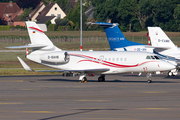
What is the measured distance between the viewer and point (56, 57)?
1309 inches

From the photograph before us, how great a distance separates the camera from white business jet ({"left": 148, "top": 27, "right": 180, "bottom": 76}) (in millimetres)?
38719

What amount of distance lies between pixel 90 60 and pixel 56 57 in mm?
3201

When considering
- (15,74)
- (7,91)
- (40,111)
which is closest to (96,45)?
(15,74)

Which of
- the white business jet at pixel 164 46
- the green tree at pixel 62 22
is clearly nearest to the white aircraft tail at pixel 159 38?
the white business jet at pixel 164 46

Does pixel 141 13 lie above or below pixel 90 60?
above

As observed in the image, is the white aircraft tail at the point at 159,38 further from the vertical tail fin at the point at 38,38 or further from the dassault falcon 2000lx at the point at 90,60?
the vertical tail fin at the point at 38,38

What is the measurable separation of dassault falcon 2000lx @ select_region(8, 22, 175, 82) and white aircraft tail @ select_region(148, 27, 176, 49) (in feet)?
27.2

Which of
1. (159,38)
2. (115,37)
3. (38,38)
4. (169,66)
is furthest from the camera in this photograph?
(115,37)

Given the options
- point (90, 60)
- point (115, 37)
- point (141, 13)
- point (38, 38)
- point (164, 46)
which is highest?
point (141, 13)

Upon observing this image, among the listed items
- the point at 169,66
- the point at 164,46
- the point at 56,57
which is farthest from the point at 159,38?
the point at 56,57

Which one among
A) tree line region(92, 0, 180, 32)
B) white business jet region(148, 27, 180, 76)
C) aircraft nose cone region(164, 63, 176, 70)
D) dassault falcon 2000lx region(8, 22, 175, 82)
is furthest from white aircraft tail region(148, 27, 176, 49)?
tree line region(92, 0, 180, 32)

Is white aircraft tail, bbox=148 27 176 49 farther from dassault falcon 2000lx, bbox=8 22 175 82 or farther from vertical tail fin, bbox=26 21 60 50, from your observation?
vertical tail fin, bbox=26 21 60 50

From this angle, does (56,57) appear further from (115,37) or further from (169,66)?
(115,37)

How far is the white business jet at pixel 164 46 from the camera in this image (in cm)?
3872
